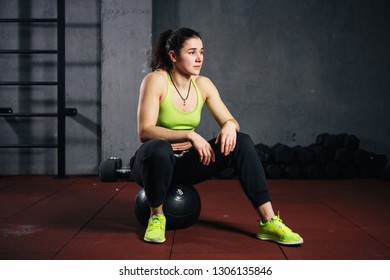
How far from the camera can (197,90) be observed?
2.54 meters

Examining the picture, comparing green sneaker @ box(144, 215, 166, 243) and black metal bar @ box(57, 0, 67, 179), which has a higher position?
black metal bar @ box(57, 0, 67, 179)

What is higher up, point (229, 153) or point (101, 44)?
point (101, 44)

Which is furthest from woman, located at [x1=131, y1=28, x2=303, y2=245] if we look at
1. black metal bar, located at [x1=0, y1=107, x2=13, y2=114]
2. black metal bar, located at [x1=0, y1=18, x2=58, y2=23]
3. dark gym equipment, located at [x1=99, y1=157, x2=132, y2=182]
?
black metal bar, located at [x1=0, y1=107, x2=13, y2=114]

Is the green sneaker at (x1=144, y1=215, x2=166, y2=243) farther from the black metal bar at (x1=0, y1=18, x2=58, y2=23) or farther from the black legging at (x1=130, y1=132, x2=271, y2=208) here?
the black metal bar at (x1=0, y1=18, x2=58, y2=23)

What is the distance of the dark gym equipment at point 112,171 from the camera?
4148mm

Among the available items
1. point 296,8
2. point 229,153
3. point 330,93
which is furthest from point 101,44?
point 229,153

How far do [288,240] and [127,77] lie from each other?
271cm

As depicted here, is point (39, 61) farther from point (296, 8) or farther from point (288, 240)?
point (288, 240)

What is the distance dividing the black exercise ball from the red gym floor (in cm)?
6

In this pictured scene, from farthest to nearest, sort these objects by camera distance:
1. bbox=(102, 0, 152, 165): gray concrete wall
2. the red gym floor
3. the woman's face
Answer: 1. bbox=(102, 0, 152, 165): gray concrete wall
2. the woman's face
3. the red gym floor

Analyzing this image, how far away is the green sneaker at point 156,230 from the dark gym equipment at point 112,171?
193cm

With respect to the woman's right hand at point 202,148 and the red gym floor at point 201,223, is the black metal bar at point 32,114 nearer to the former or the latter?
the red gym floor at point 201,223

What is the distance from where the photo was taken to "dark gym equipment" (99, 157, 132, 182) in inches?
163

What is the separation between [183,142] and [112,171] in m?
1.88
